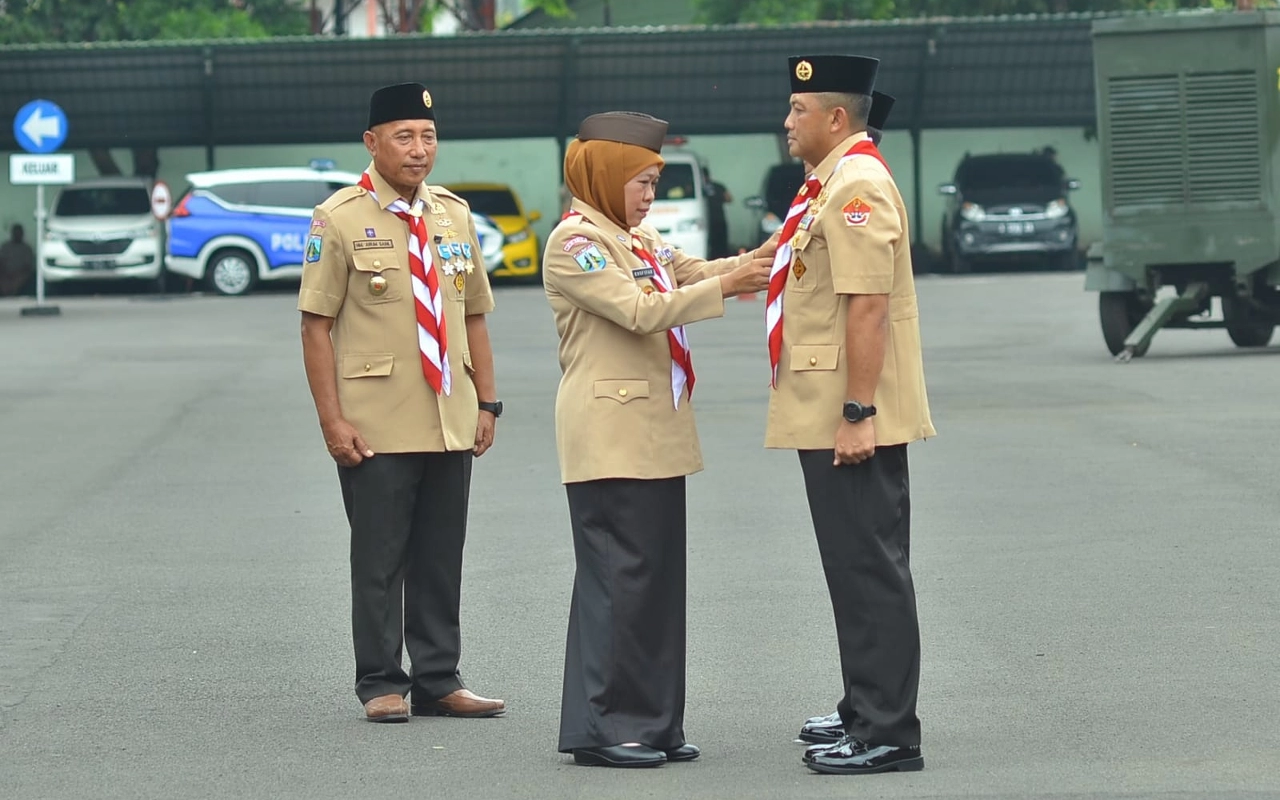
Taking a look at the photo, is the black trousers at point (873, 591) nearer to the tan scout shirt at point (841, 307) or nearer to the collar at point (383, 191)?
the tan scout shirt at point (841, 307)

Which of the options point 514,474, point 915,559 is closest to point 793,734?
point 915,559

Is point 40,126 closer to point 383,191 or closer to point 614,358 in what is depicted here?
point 383,191

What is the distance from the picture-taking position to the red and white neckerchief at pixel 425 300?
257 inches

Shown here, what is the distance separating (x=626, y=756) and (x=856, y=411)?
1.08 meters

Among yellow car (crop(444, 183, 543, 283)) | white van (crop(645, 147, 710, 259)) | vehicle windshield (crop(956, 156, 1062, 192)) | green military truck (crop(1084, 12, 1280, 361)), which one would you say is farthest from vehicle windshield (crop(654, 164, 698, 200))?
green military truck (crop(1084, 12, 1280, 361))

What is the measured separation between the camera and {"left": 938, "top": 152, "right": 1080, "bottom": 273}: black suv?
1383 inches

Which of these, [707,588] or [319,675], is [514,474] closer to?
[707,588]

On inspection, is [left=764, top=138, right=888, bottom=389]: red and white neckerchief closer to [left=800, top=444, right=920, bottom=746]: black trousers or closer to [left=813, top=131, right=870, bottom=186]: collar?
[left=813, top=131, right=870, bottom=186]: collar

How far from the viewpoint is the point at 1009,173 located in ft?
118

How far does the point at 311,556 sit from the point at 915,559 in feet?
8.57

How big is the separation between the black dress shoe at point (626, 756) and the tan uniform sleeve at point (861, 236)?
1.29 m

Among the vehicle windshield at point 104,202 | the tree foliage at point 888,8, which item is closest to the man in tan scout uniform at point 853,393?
the vehicle windshield at point 104,202

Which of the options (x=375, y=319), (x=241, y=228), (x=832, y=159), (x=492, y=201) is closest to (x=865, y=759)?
(x=832, y=159)

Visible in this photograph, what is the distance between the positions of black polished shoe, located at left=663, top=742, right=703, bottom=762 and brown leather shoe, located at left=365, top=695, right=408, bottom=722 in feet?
3.19
